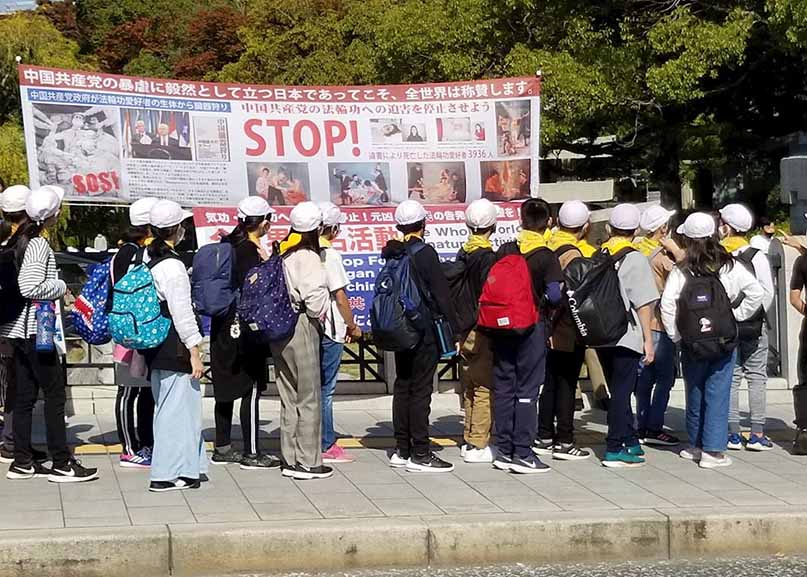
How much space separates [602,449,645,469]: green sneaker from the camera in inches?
324

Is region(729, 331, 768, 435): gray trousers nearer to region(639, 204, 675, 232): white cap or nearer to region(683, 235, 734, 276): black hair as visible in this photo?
region(683, 235, 734, 276): black hair

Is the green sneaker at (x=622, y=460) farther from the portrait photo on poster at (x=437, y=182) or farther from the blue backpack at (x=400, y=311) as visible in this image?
the portrait photo on poster at (x=437, y=182)

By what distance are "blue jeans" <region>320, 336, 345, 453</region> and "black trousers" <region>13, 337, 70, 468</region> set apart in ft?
5.85

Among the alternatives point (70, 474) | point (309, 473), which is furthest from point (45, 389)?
point (309, 473)

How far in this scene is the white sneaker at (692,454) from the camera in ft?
27.8

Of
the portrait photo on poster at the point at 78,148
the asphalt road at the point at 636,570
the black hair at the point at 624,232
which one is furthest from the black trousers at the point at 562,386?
the portrait photo on poster at the point at 78,148

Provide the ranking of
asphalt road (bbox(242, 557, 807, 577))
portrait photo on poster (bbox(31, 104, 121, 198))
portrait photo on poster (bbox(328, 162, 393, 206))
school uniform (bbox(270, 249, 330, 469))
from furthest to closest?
portrait photo on poster (bbox(328, 162, 393, 206)) < portrait photo on poster (bbox(31, 104, 121, 198)) < school uniform (bbox(270, 249, 330, 469)) < asphalt road (bbox(242, 557, 807, 577))

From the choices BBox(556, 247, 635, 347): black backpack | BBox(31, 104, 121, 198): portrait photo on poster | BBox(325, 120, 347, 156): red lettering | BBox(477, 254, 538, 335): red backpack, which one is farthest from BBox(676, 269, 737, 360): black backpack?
BBox(31, 104, 121, 198): portrait photo on poster

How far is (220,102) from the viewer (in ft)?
34.7

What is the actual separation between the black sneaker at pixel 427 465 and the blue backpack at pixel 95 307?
7.04 feet

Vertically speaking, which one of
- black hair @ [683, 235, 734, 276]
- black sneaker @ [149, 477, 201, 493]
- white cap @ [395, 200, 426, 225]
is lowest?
black sneaker @ [149, 477, 201, 493]

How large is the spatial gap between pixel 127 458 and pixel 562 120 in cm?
1578

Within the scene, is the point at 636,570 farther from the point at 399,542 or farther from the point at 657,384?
the point at 657,384

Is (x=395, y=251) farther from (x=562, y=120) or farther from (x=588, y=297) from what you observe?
(x=562, y=120)
